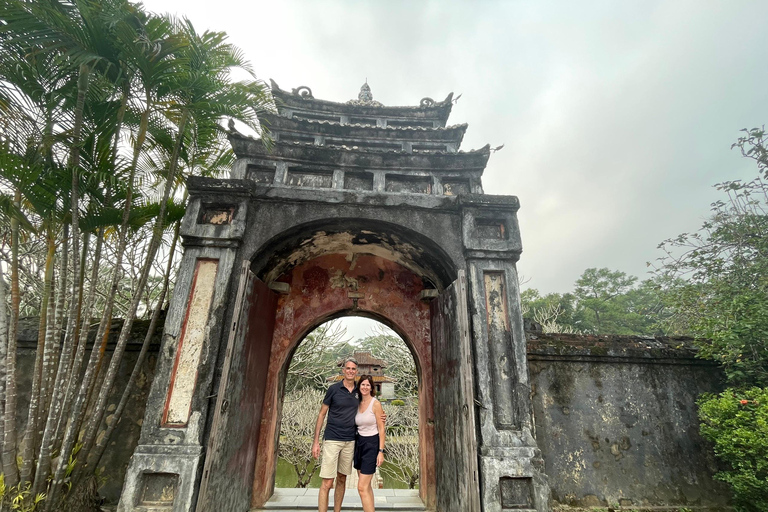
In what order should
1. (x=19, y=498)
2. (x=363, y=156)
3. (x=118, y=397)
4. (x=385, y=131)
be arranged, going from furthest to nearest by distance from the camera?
1. (x=385, y=131)
2. (x=363, y=156)
3. (x=118, y=397)
4. (x=19, y=498)

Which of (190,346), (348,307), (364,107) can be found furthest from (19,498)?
(364,107)

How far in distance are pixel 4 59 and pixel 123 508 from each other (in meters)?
4.26

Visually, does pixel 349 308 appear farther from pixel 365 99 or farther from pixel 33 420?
pixel 365 99

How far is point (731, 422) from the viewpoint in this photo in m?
4.01

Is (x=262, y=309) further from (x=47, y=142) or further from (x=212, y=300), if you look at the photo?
(x=47, y=142)

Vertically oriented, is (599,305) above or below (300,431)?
above

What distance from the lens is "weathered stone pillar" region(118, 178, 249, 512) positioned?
321 cm

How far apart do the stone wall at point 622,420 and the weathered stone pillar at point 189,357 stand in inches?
159

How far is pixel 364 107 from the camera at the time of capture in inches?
333

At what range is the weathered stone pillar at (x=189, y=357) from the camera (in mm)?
3207

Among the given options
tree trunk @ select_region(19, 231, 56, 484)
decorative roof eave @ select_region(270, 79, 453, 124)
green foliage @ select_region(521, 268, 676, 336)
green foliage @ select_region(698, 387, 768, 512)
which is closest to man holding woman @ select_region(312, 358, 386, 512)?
tree trunk @ select_region(19, 231, 56, 484)

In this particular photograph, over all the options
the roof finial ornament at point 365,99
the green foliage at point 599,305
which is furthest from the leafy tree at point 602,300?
the roof finial ornament at point 365,99

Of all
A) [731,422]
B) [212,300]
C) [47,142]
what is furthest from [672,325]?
[47,142]

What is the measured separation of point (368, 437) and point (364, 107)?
7181mm
